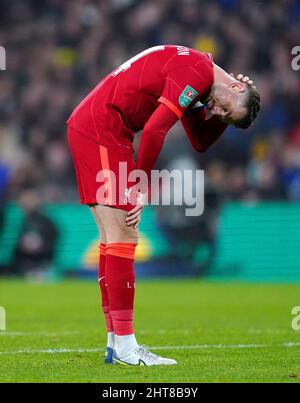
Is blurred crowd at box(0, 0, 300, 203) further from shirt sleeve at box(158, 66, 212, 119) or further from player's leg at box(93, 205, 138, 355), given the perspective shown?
shirt sleeve at box(158, 66, 212, 119)

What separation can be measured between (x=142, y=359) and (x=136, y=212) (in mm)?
927

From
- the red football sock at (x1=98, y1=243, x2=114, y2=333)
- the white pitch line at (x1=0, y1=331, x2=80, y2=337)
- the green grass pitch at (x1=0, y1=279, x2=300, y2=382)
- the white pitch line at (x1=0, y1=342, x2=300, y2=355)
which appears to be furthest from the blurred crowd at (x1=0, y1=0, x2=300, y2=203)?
the red football sock at (x1=98, y1=243, x2=114, y2=333)

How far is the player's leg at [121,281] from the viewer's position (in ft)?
19.7

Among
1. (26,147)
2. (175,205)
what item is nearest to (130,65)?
(175,205)

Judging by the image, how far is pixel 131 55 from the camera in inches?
731

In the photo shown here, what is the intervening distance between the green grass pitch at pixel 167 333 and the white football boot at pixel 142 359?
0.42 ft

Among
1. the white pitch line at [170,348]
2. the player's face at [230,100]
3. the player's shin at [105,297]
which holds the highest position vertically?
the player's face at [230,100]

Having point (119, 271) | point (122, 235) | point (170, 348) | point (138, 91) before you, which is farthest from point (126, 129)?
point (170, 348)

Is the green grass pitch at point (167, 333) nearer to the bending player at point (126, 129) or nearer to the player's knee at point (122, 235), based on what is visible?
the bending player at point (126, 129)

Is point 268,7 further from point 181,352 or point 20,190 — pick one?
point 181,352

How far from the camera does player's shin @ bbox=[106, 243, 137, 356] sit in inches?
→ 237

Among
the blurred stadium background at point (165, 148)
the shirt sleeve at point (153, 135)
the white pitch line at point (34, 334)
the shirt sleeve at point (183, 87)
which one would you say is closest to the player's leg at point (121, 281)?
the shirt sleeve at point (153, 135)

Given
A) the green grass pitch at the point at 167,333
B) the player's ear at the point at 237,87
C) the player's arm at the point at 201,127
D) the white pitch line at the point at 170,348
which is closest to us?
the green grass pitch at the point at 167,333

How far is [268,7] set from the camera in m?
19.1
